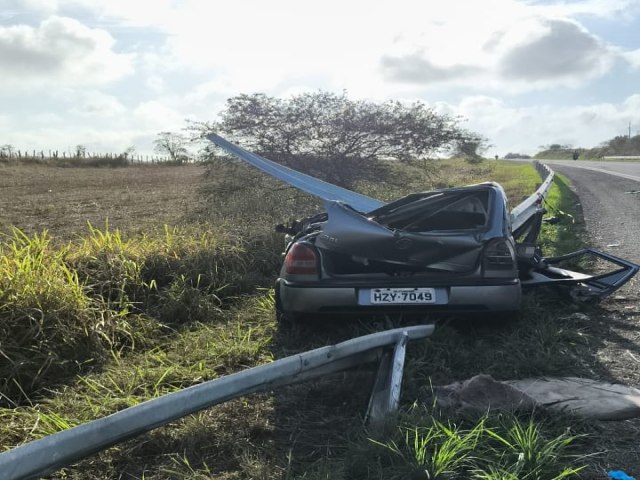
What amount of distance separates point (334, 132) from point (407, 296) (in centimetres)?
741

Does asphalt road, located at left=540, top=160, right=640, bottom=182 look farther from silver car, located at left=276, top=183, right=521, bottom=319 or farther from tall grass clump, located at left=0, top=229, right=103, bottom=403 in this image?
tall grass clump, located at left=0, top=229, right=103, bottom=403

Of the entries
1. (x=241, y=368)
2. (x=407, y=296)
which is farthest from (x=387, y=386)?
(x=241, y=368)

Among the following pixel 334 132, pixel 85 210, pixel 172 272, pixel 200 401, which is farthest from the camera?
pixel 85 210

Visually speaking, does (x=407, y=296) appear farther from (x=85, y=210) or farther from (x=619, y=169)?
(x=619, y=169)

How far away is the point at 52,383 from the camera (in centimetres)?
422

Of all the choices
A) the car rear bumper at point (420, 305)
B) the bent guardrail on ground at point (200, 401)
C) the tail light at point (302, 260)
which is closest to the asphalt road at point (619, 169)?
the car rear bumper at point (420, 305)

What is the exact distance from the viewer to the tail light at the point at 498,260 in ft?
14.6

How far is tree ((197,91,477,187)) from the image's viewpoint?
11.1 metres

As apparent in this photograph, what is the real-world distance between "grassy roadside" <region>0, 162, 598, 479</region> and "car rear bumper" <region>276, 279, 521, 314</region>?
0.22 meters

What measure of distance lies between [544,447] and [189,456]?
168 centimetres

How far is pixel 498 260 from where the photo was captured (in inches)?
176

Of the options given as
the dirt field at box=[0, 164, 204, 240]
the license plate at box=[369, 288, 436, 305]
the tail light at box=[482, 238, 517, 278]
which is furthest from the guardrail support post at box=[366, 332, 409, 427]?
the dirt field at box=[0, 164, 204, 240]

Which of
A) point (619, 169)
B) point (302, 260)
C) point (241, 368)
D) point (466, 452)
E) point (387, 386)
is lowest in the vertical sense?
point (241, 368)

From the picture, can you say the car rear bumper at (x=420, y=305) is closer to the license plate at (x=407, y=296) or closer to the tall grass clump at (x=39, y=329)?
the license plate at (x=407, y=296)
